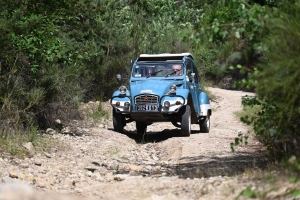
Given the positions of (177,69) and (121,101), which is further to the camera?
(177,69)

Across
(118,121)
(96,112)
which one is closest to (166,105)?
(118,121)

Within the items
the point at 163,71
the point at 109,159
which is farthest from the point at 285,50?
the point at 163,71

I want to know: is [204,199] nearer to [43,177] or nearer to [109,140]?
[43,177]

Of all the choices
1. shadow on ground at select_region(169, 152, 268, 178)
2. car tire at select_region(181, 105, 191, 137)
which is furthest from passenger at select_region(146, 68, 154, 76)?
shadow on ground at select_region(169, 152, 268, 178)

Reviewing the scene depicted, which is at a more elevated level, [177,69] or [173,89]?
[177,69]

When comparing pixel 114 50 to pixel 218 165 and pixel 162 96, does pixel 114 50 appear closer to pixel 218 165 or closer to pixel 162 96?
pixel 162 96

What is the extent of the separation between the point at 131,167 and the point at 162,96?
12.3ft

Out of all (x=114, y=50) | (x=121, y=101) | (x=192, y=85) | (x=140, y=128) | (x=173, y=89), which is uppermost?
(x=114, y=50)

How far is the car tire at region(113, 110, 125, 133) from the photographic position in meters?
14.8

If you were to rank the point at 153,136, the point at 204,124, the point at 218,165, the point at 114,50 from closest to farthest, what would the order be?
the point at 218,165 → the point at 153,136 → the point at 204,124 → the point at 114,50

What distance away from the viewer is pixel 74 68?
53.9ft

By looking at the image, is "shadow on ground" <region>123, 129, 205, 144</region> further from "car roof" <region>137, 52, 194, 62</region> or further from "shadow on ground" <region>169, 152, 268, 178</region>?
"shadow on ground" <region>169, 152, 268, 178</region>

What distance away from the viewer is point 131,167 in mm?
10617

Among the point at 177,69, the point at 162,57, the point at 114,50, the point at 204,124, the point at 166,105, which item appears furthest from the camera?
the point at 114,50
